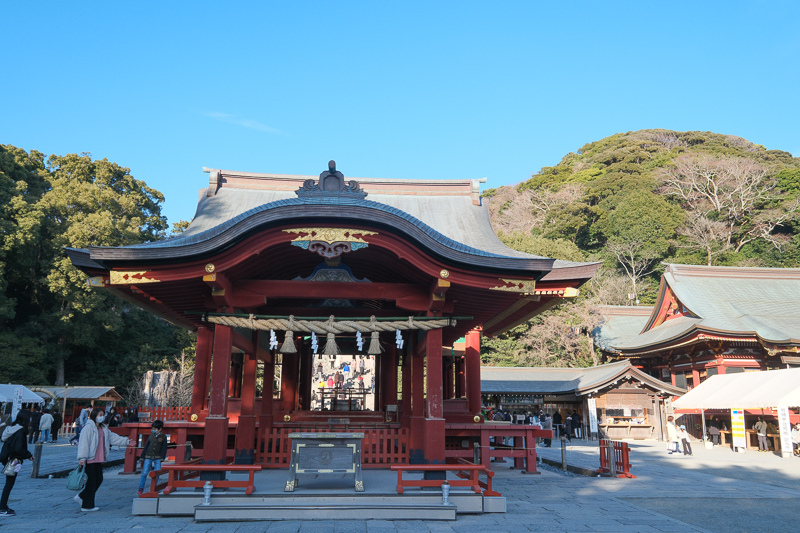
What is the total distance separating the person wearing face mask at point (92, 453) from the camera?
7656mm

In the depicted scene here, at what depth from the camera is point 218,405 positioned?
8477mm

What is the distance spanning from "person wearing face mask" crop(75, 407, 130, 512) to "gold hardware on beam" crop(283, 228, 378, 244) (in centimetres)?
398

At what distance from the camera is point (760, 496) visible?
34.0ft

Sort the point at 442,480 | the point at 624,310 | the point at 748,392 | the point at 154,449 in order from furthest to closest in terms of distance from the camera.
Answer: the point at 624,310 → the point at 748,392 → the point at 154,449 → the point at 442,480

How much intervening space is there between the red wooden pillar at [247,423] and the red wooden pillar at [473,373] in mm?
5571

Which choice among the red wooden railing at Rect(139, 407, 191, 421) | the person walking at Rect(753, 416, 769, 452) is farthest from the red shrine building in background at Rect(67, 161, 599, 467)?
the person walking at Rect(753, 416, 769, 452)

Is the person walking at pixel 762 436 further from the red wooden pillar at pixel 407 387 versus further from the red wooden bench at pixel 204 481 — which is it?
the red wooden bench at pixel 204 481

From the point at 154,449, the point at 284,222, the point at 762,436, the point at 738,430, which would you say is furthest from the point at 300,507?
the point at 762,436

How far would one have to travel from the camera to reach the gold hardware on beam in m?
8.48

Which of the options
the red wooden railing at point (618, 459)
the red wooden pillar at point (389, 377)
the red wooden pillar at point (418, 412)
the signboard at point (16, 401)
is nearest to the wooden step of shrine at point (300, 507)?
the red wooden pillar at point (418, 412)

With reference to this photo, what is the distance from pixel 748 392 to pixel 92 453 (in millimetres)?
20561

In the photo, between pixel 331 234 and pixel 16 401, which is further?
pixel 16 401

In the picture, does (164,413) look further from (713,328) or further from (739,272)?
(739,272)

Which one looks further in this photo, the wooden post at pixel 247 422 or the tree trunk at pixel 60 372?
the tree trunk at pixel 60 372
